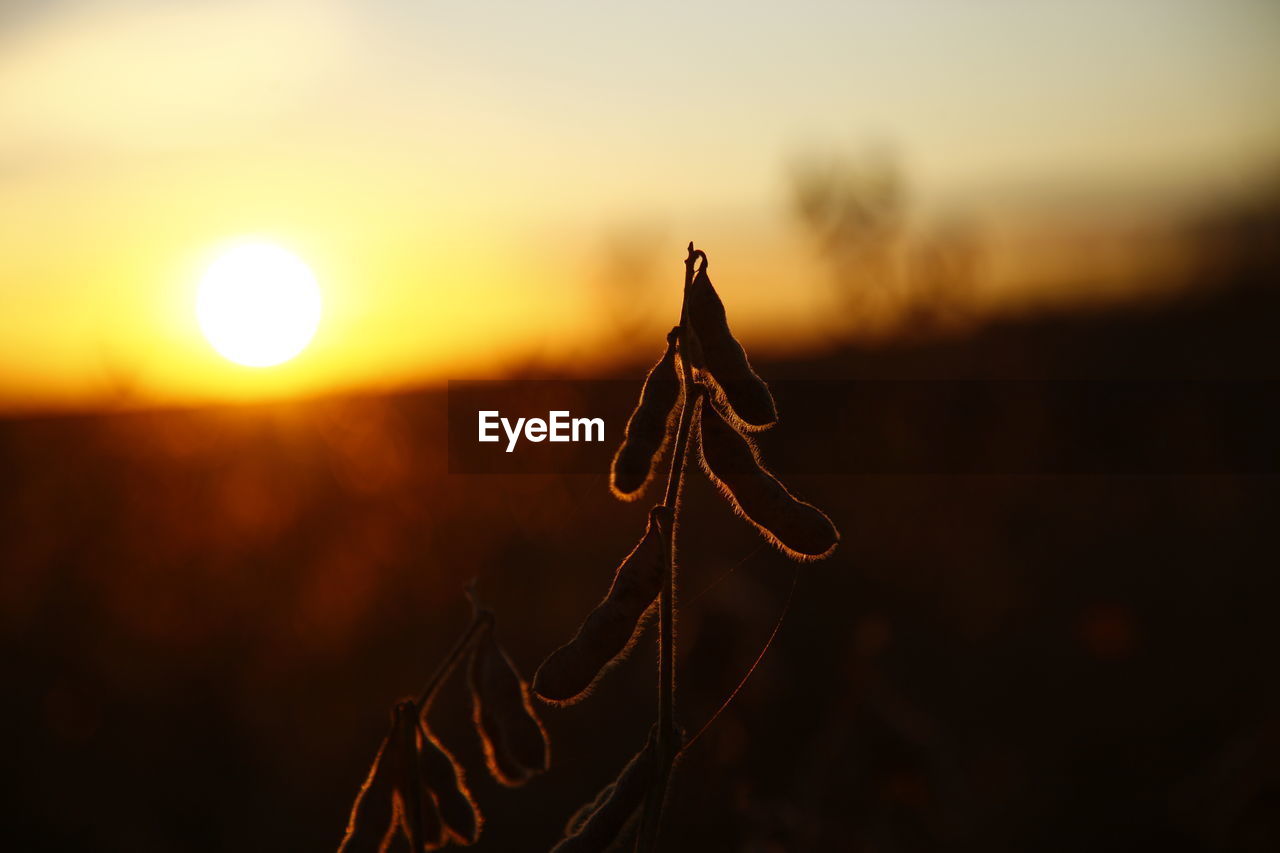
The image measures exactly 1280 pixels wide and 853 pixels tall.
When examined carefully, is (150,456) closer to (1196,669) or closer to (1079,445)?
(1079,445)

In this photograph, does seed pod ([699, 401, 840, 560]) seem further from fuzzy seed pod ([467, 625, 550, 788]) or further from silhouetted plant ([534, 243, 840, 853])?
fuzzy seed pod ([467, 625, 550, 788])

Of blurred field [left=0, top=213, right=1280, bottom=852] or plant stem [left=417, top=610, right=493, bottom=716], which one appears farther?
blurred field [left=0, top=213, right=1280, bottom=852]

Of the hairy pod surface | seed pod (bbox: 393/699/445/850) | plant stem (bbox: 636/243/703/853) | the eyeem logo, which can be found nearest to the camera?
plant stem (bbox: 636/243/703/853)

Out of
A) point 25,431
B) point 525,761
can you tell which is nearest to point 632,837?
point 525,761

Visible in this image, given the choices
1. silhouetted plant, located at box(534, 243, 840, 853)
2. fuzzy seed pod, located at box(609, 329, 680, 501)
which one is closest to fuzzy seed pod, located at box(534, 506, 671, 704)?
silhouetted plant, located at box(534, 243, 840, 853)

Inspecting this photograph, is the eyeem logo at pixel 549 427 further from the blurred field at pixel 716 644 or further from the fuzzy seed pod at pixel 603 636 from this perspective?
the fuzzy seed pod at pixel 603 636

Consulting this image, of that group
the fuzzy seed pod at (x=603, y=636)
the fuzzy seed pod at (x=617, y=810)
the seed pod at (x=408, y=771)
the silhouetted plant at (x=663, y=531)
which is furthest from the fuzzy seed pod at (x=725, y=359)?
the seed pod at (x=408, y=771)
